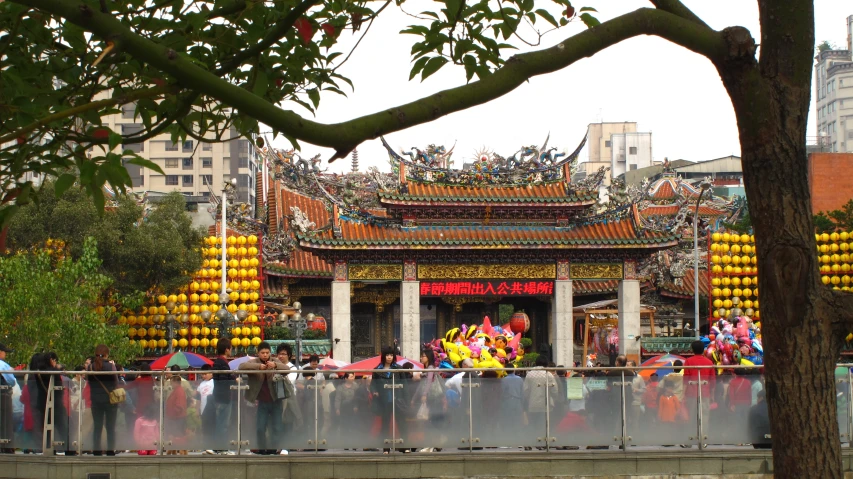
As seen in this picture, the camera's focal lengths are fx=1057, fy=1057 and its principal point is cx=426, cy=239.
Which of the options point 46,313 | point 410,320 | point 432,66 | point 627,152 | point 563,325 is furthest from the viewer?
point 627,152

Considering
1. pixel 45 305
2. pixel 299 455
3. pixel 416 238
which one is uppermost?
pixel 416 238

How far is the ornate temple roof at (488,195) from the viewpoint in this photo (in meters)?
31.7

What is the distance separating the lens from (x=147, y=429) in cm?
1362

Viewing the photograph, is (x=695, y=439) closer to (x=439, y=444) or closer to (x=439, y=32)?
(x=439, y=444)

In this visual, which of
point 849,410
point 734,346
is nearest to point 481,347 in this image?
point 734,346

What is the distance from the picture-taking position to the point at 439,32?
20.9 feet

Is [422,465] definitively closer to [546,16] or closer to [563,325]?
[546,16]

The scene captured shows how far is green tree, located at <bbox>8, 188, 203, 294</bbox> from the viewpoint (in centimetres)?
3056

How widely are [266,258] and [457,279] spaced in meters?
9.14

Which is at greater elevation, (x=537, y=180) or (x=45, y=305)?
(x=537, y=180)

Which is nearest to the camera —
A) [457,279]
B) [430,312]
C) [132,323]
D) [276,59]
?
[276,59]

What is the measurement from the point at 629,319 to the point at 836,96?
7721cm

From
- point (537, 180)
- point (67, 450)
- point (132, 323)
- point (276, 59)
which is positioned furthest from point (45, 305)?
point (276, 59)

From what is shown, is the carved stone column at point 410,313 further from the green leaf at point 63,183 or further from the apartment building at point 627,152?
the apartment building at point 627,152
